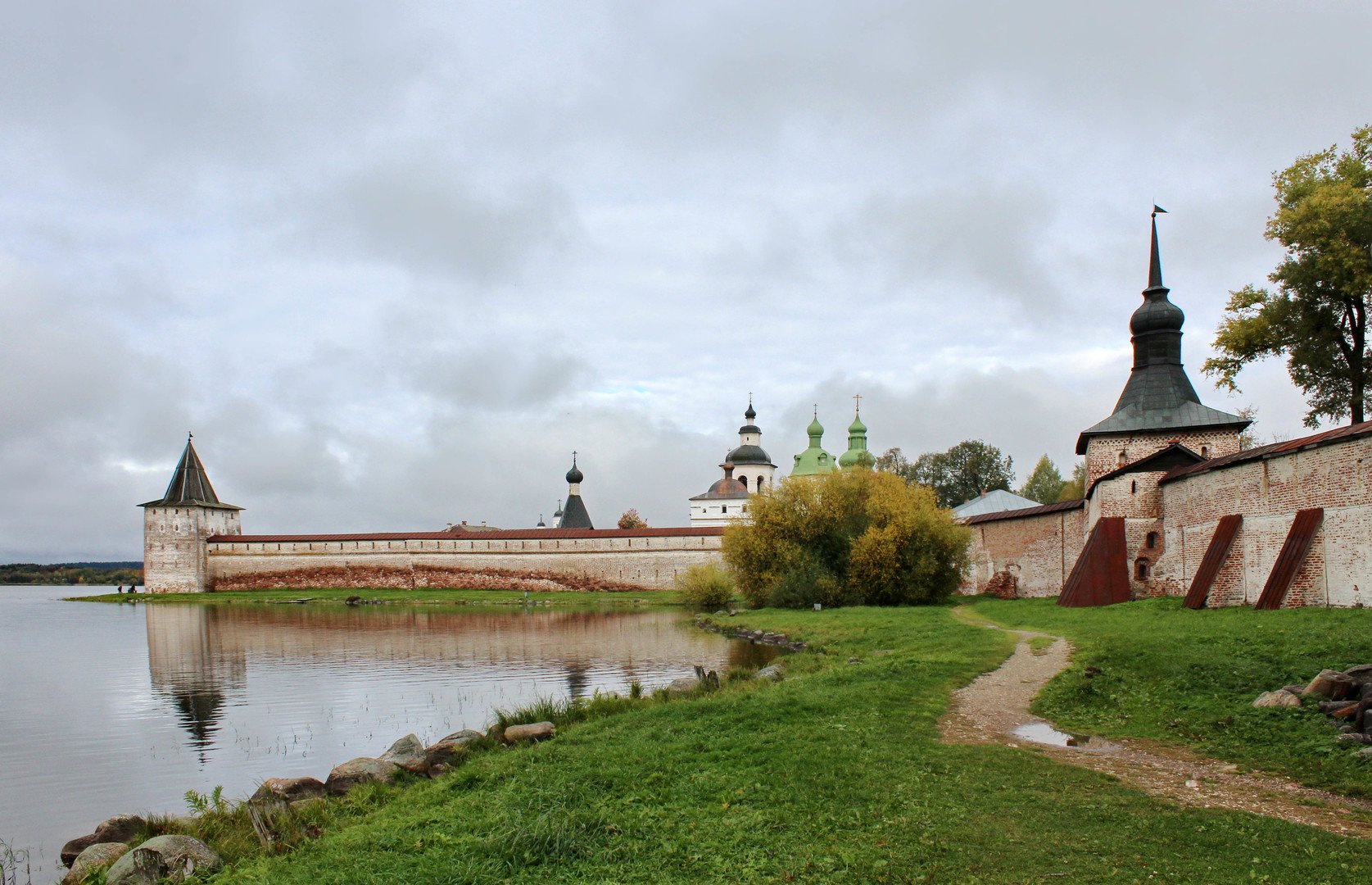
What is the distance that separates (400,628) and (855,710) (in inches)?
751

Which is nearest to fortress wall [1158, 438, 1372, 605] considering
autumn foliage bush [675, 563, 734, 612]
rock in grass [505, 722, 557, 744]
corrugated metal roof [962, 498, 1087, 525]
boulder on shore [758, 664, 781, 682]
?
corrugated metal roof [962, 498, 1087, 525]

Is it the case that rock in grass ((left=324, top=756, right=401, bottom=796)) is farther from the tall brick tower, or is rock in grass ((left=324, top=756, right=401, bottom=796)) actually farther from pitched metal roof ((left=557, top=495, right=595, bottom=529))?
pitched metal roof ((left=557, top=495, right=595, bottom=529))

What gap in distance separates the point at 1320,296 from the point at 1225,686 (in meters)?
14.6

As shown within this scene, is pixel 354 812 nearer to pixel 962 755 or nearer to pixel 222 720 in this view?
pixel 962 755

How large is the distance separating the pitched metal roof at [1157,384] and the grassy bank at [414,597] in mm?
17861

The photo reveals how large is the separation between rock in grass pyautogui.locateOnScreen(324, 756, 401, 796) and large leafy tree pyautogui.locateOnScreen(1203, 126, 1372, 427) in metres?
18.9

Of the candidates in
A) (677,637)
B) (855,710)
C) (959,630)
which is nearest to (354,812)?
(855,710)

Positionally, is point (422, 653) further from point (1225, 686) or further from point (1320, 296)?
point (1320, 296)

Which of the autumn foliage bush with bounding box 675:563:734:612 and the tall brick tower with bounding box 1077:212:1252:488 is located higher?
the tall brick tower with bounding box 1077:212:1252:488

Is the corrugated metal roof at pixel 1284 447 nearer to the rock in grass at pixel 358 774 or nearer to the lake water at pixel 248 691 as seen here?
the lake water at pixel 248 691

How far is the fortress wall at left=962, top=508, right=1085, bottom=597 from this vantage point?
80.5 feet

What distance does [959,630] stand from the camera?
15.1 m

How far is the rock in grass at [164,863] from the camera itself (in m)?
5.34

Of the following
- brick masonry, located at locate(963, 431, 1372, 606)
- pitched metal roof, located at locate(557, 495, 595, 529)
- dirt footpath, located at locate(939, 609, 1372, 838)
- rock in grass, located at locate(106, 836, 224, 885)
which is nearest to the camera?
dirt footpath, located at locate(939, 609, 1372, 838)
